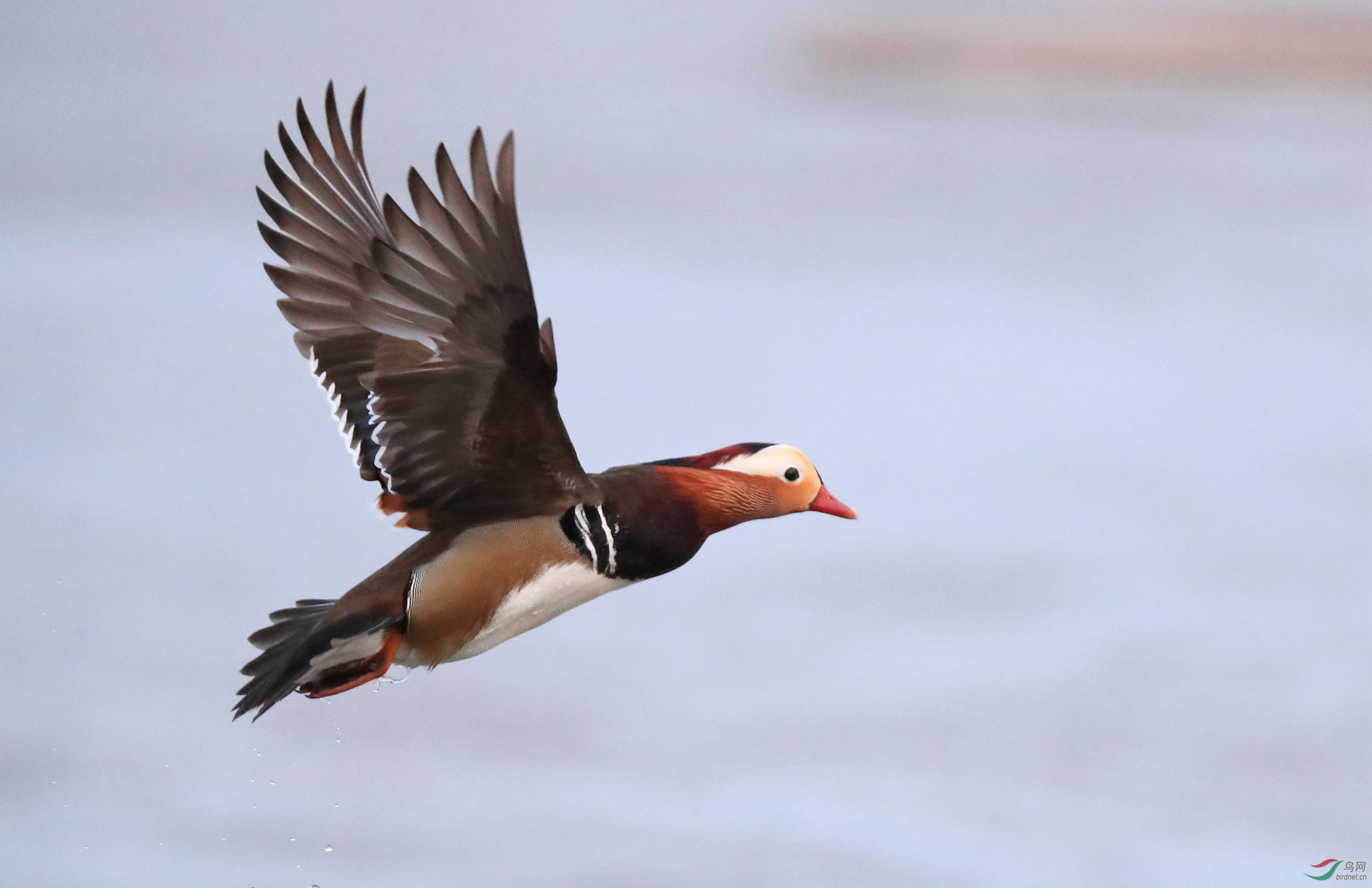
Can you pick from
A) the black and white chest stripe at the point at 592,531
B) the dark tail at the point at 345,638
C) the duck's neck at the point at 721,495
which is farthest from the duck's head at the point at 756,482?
the dark tail at the point at 345,638

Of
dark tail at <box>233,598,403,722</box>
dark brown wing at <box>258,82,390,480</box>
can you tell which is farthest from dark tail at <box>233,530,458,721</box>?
dark brown wing at <box>258,82,390,480</box>

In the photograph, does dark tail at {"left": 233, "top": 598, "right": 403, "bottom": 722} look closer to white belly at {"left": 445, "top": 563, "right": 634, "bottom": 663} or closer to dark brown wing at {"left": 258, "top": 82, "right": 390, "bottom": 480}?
white belly at {"left": 445, "top": 563, "right": 634, "bottom": 663}

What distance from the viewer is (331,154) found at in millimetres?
2789

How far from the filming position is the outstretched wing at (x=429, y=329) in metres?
2.24

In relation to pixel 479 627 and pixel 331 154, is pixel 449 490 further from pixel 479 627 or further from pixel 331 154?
pixel 331 154

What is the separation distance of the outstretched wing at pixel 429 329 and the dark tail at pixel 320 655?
0.55ft

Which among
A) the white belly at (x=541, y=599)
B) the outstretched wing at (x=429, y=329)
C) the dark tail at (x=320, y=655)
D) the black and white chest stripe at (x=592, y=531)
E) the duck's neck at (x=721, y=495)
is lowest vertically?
the dark tail at (x=320, y=655)

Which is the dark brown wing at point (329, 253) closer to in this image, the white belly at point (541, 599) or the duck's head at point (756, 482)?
the white belly at point (541, 599)

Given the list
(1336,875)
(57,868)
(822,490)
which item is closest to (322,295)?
(822,490)

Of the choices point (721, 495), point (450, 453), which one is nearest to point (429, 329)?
point (450, 453)

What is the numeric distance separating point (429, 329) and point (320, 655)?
44 cm

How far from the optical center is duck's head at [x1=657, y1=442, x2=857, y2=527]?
2.55 m

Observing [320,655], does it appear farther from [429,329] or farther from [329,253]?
[329,253]

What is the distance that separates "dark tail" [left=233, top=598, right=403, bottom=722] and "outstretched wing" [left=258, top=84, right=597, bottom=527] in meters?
0.17
